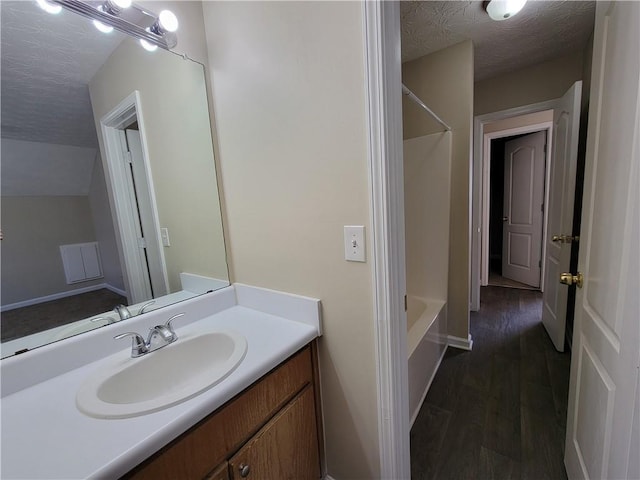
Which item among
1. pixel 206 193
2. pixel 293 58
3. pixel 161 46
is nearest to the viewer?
pixel 293 58

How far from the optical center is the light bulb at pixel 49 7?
85 cm

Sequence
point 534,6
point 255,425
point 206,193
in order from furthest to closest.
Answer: point 534,6, point 206,193, point 255,425

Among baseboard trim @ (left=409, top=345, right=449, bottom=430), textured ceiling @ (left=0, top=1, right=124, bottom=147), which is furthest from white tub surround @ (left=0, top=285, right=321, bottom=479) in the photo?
baseboard trim @ (left=409, top=345, right=449, bottom=430)

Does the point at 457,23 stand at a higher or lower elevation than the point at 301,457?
higher

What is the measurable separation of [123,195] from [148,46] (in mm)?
618

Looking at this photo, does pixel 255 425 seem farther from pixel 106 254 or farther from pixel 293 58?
pixel 293 58

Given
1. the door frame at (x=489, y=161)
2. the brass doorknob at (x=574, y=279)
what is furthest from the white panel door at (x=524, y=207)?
the brass doorknob at (x=574, y=279)

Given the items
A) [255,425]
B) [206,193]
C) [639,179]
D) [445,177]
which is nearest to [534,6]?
[445,177]

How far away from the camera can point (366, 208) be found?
2.89ft

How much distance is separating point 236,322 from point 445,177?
185 centimetres

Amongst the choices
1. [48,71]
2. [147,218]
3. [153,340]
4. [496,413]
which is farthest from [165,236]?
[496,413]

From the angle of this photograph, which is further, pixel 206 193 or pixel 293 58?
pixel 206 193

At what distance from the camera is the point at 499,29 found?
1.94 metres

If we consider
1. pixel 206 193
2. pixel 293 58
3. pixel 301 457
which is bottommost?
pixel 301 457
